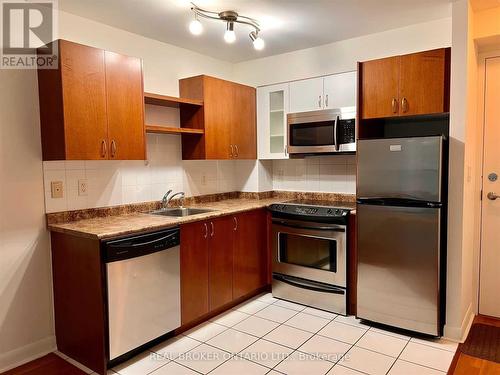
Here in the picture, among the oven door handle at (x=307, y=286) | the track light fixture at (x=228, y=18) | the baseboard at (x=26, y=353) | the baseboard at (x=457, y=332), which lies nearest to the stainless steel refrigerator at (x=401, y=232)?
the baseboard at (x=457, y=332)

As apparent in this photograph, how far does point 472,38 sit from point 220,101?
2.11 meters

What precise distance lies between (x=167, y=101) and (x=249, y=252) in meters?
1.55

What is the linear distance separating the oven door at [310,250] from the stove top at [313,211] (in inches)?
2.0

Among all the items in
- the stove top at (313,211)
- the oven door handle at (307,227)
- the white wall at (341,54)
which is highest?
the white wall at (341,54)

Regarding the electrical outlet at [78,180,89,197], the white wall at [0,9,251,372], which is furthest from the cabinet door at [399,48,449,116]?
the electrical outlet at [78,180,89,197]

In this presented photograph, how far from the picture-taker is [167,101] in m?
3.09

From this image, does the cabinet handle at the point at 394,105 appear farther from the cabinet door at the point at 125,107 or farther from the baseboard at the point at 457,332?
the cabinet door at the point at 125,107

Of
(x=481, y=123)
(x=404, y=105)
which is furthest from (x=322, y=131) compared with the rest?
(x=481, y=123)

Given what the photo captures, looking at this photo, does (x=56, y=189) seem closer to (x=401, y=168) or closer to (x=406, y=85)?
(x=401, y=168)

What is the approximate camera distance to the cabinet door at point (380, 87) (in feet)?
9.07

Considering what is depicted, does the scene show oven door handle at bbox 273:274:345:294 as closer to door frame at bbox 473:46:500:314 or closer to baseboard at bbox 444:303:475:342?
baseboard at bbox 444:303:475:342

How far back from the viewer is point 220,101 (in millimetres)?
3436

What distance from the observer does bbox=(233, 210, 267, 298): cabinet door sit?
3.19 metres

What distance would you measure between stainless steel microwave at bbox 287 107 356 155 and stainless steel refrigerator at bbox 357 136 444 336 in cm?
43
